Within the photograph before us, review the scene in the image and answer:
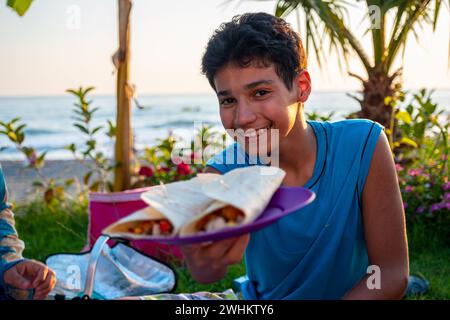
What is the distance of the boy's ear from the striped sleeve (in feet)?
3.02

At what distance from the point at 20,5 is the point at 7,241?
80 cm

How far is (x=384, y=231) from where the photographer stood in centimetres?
163

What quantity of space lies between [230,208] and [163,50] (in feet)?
60.7

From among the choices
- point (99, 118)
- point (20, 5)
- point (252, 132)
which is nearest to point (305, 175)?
point (252, 132)

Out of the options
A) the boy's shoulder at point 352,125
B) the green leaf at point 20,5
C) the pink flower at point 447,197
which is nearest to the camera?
the boy's shoulder at point 352,125

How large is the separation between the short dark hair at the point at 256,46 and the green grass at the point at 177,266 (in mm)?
1851

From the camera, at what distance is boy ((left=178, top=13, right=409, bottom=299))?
5.02 ft

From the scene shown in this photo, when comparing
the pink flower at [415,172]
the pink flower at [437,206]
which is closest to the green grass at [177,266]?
the pink flower at [437,206]

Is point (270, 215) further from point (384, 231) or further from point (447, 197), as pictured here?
point (447, 197)

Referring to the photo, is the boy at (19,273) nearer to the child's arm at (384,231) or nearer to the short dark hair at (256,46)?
the short dark hair at (256,46)

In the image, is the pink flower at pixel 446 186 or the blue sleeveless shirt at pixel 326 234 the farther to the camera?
the pink flower at pixel 446 186

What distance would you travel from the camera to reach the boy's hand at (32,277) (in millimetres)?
1611

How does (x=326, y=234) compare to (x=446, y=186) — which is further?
(x=446, y=186)
